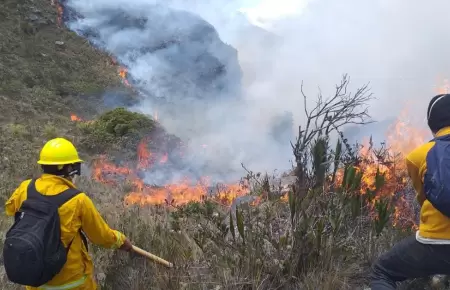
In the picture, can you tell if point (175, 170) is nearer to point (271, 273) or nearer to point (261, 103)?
point (261, 103)

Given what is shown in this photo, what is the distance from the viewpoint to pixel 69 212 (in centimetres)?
289

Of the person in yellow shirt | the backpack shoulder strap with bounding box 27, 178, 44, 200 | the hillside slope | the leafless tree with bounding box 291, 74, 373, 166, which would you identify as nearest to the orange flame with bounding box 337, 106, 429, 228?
the leafless tree with bounding box 291, 74, 373, 166

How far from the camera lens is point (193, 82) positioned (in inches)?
981

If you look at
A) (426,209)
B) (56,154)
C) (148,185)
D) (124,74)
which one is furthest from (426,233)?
(124,74)

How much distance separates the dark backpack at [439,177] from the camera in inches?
95.0

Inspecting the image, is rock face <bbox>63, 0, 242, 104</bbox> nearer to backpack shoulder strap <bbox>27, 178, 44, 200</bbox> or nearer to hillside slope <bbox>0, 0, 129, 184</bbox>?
hillside slope <bbox>0, 0, 129, 184</bbox>

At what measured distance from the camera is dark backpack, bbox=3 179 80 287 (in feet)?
8.79

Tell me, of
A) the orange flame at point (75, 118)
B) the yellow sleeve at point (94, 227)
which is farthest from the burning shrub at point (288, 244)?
the orange flame at point (75, 118)

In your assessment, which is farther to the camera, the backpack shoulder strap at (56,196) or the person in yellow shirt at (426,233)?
the backpack shoulder strap at (56,196)

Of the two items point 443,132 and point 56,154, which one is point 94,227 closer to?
point 56,154

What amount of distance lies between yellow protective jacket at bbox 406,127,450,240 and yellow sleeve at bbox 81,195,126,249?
6.05 ft

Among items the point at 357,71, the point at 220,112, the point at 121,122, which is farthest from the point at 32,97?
the point at 357,71

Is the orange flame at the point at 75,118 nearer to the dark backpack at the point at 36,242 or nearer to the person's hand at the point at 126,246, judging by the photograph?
the person's hand at the point at 126,246

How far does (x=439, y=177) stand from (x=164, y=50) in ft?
81.0
